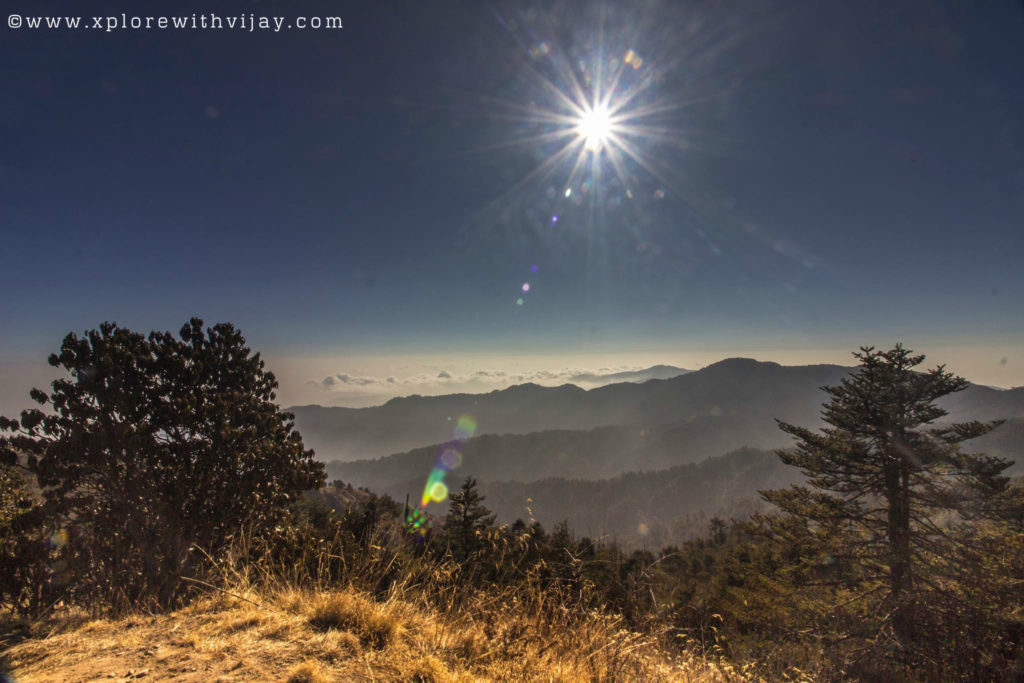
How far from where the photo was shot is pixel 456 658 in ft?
9.49

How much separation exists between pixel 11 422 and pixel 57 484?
1893 mm

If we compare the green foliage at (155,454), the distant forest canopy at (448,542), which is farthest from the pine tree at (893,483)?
the green foliage at (155,454)

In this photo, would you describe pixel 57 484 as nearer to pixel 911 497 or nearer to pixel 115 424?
pixel 115 424

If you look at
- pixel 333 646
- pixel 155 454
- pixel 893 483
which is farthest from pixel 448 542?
pixel 893 483

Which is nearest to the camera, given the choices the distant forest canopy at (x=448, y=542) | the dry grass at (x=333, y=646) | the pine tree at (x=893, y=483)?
the dry grass at (x=333, y=646)

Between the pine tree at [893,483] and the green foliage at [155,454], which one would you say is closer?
the green foliage at [155,454]

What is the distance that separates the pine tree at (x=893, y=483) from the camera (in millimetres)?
15242

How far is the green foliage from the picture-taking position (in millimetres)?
9477

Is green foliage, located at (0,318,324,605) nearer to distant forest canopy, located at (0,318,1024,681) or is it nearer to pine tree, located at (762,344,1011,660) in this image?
distant forest canopy, located at (0,318,1024,681)

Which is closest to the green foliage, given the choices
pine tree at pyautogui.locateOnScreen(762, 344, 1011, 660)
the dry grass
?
the dry grass

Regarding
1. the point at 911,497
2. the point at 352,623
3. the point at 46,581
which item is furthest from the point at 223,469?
the point at 911,497

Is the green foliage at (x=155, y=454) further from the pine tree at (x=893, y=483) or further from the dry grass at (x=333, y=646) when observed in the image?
the pine tree at (x=893, y=483)

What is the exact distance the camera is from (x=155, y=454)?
1033 centimetres

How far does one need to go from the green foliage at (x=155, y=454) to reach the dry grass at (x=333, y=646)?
674cm
